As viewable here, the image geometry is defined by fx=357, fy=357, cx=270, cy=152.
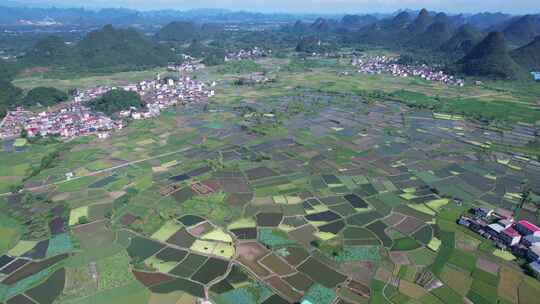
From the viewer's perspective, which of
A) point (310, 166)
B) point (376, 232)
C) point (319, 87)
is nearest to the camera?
point (376, 232)

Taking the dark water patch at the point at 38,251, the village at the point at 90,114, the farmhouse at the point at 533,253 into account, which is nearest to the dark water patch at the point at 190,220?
the dark water patch at the point at 38,251

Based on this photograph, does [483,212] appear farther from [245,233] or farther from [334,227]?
[245,233]

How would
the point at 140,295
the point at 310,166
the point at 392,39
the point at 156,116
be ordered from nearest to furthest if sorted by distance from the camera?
the point at 140,295, the point at 310,166, the point at 156,116, the point at 392,39

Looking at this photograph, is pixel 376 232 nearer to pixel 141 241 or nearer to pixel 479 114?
pixel 141 241

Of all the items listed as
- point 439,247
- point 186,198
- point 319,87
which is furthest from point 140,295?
point 319,87

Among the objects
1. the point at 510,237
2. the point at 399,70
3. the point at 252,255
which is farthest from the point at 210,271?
the point at 399,70

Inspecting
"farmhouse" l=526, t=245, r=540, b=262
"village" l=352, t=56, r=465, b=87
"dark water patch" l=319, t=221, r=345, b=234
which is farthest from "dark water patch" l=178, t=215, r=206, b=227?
"village" l=352, t=56, r=465, b=87
